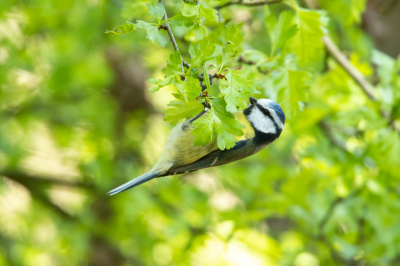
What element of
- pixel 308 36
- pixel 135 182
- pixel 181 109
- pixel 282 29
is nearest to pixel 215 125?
pixel 181 109

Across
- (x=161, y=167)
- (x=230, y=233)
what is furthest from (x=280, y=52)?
(x=230, y=233)

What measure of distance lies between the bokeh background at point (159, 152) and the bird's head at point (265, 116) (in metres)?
0.16

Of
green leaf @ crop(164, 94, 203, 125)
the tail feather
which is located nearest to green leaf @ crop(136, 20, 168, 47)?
green leaf @ crop(164, 94, 203, 125)

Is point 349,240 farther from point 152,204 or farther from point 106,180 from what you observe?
point 106,180

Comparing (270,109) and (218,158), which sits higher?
(270,109)

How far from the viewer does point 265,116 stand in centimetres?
170

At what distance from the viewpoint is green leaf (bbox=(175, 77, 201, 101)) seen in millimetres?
939

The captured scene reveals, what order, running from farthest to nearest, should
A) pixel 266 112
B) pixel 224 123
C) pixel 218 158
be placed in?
pixel 266 112 → pixel 218 158 → pixel 224 123

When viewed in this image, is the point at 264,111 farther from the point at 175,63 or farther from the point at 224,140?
the point at 175,63

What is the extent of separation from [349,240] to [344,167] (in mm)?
748

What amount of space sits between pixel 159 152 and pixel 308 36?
2538 millimetres

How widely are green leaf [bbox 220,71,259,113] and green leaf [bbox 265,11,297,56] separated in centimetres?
52

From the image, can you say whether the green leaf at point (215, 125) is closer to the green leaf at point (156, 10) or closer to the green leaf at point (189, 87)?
the green leaf at point (189, 87)

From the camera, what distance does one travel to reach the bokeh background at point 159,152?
2279mm
